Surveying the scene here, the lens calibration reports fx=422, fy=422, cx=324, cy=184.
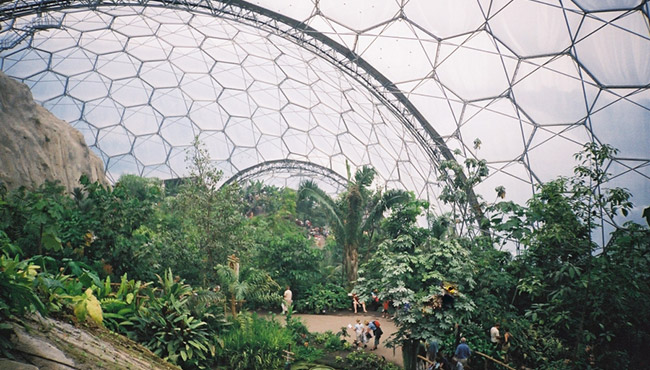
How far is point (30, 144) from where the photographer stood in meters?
16.3

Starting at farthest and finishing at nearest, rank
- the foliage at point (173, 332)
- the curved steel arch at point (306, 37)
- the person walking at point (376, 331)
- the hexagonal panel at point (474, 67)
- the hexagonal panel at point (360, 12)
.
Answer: the curved steel arch at point (306, 37) < the hexagonal panel at point (360, 12) < the hexagonal panel at point (474, 67) < the person walking at point (376, 331) < the foliage at point (173, 332)

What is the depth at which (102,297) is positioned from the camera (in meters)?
9.25

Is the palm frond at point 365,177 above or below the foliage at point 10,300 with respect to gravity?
above

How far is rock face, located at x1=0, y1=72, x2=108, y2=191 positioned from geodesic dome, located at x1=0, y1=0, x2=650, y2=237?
19.1 feet

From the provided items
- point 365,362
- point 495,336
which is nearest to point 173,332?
point 365,362

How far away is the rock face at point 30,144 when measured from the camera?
15.2 m

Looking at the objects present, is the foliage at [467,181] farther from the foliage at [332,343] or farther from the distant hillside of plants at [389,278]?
the foliage at [332,343]

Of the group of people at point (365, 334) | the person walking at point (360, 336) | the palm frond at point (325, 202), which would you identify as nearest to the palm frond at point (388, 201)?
the palm frond at point (325, 202)

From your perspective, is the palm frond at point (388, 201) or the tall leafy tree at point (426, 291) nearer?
the tall leafy tree at point (426, 291)

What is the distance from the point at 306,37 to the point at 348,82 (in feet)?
16.7

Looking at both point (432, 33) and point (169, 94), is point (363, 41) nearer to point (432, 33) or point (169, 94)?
point (432, 33)

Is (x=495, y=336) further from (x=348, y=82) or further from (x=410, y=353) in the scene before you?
(x=348, y=82)

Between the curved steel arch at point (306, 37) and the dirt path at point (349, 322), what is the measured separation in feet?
21.3

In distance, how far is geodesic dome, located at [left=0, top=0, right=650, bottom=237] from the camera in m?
14.4
